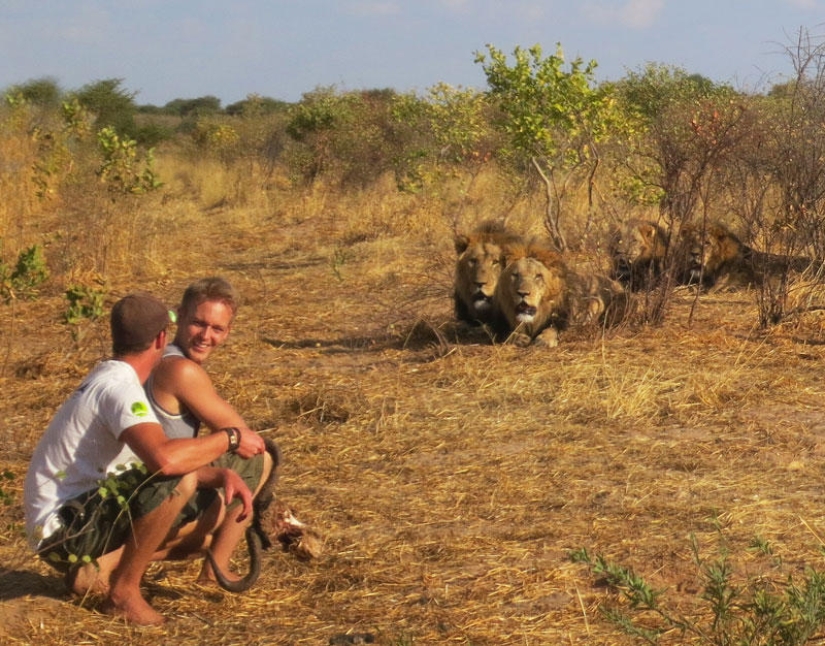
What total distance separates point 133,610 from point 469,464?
100 inches

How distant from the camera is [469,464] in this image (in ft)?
22.2

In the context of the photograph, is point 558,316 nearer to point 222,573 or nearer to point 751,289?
point 751,289

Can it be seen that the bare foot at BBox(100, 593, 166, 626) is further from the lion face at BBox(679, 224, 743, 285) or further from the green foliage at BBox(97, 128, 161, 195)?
the green foliage at BBox(97, 128, 161, 195)

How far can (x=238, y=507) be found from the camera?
15.6 feet

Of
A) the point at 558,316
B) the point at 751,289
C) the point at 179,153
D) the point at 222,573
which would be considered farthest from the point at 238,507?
the point at 179,153

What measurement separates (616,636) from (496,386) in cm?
410

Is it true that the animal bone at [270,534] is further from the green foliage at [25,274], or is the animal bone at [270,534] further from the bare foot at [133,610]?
the green foliage at [25,274]

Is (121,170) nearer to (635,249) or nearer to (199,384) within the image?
(635,249)

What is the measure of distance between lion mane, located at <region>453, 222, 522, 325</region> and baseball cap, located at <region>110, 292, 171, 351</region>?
5.82 metres

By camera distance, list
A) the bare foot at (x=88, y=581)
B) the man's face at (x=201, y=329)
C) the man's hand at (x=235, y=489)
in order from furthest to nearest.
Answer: the man's face at (x=201, y=329) < the bare foot at (x=88, y=581) < the man's hand at (x=235, y=489)

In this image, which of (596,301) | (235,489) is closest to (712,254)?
(596,301)

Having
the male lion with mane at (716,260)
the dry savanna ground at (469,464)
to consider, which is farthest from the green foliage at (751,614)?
the male lion with mane at (716,260)

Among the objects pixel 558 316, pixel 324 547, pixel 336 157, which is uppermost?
pixel 336 157

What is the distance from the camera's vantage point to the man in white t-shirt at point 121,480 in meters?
4.38
